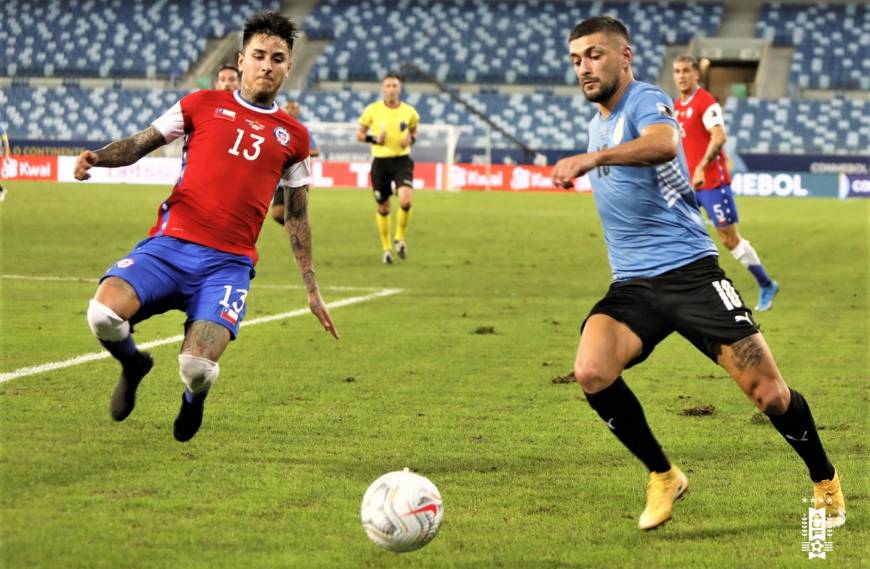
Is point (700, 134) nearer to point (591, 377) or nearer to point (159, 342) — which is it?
point (159, 342)

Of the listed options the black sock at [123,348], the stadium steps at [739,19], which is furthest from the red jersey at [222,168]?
the stadium steps at [739,19]

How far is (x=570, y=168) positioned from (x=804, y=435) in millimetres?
1601

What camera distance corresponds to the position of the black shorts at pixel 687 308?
5.41 m

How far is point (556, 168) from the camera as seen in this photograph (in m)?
4.98

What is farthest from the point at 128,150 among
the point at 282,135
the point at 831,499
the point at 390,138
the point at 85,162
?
the point at 390,138

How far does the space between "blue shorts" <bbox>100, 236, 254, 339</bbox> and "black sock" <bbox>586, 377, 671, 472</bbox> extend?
71.1 inches

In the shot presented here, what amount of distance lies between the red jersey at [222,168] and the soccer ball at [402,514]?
78.1 inches

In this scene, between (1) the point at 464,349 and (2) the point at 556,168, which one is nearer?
(2) the point at 556,168

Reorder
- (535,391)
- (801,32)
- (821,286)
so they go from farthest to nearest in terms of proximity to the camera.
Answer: (801,32) < (821,286) < (535,391)

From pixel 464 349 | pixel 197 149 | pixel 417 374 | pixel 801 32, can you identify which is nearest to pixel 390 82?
pixel 464 349

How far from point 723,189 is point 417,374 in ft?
19.5

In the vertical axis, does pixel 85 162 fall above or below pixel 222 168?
above

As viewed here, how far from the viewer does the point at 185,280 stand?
20.3ft

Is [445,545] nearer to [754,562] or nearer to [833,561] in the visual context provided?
[754,562]
